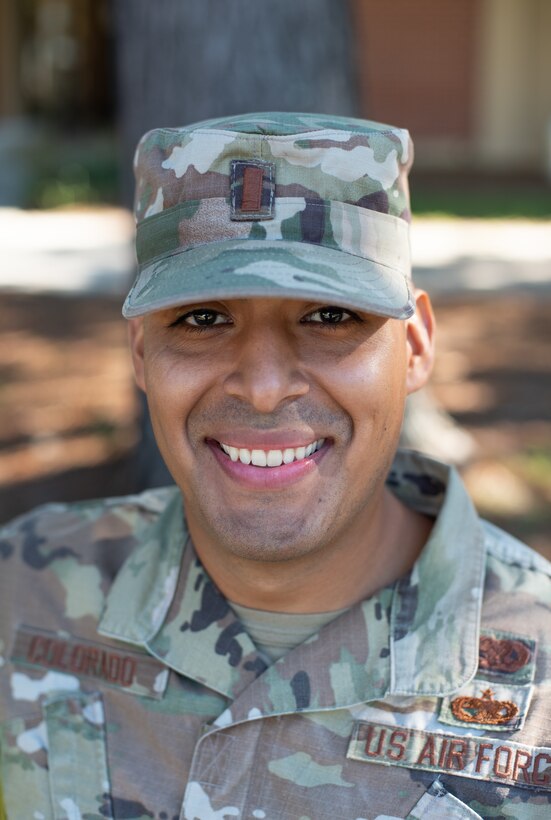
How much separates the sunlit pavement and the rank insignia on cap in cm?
517

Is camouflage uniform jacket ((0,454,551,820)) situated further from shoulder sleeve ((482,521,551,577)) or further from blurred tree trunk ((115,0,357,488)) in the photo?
blurred tree trunk ((115,0,357,488))

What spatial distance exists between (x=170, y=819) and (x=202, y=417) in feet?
2.25

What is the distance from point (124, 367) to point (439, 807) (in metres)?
4.74

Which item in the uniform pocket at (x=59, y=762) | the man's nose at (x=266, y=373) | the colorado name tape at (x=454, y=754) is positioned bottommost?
the uniform pocket at (x=59, y=762)

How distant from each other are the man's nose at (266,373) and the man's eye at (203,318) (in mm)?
65

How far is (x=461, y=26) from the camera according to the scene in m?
15.7

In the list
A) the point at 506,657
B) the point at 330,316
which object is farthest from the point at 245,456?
the point at 506,657

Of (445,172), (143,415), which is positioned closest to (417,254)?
(143,415)

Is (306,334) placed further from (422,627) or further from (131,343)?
(422,627)

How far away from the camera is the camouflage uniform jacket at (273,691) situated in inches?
70.9

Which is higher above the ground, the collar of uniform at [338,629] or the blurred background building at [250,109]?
the collar of uniform at [338,629]

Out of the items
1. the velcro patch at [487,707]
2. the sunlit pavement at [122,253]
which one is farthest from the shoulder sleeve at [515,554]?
the sunlit pavement at [122,253]

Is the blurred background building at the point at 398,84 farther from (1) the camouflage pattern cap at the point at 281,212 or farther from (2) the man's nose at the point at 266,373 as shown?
(2) the man's nose at the point at 266,373

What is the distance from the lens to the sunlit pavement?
7.96 metres
